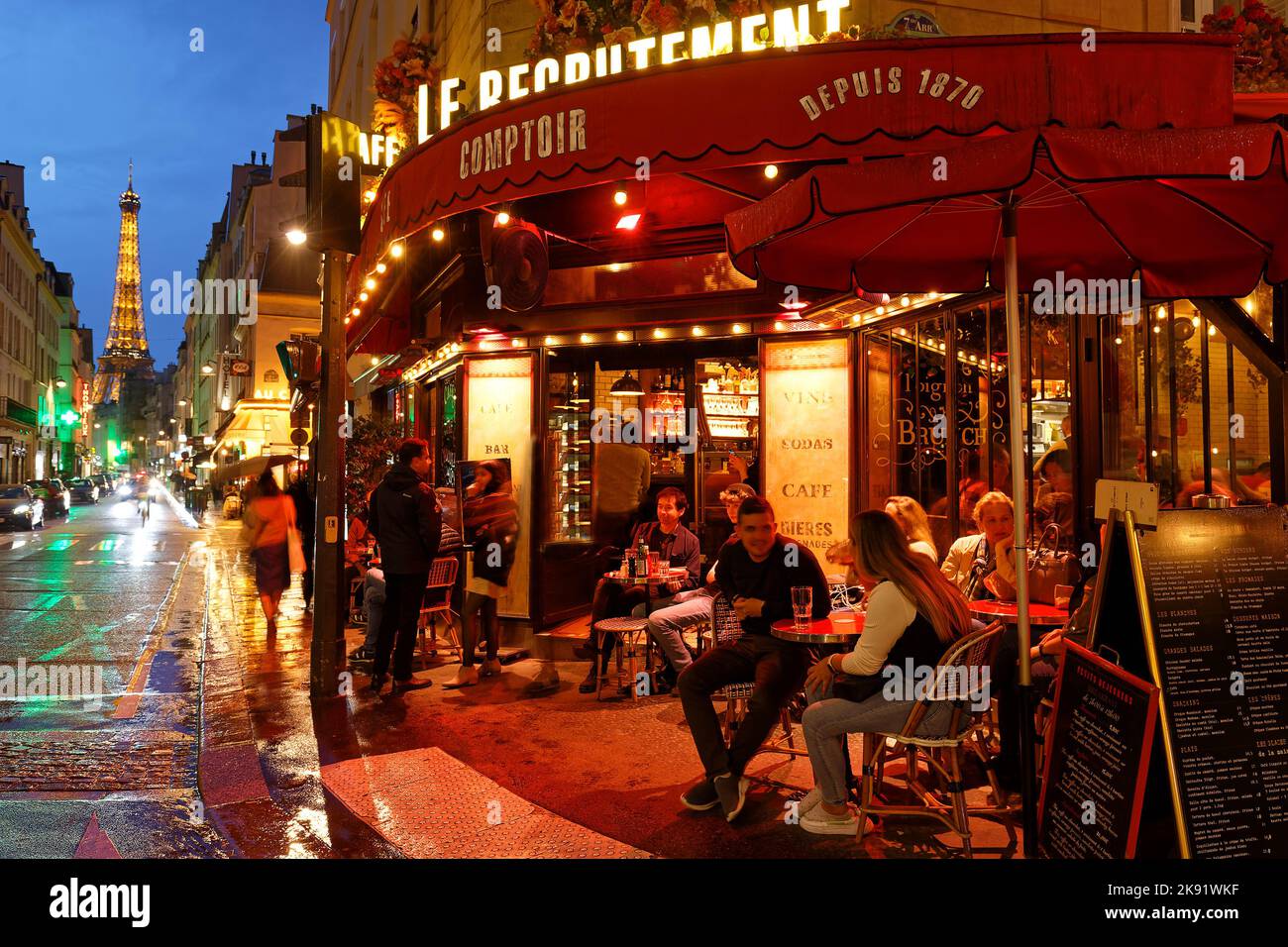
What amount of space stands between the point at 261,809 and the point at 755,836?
2.69 meters

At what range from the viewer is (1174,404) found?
20.1ft

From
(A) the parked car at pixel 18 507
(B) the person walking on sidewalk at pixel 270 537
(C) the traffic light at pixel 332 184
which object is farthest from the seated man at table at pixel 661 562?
(A) the parked car at pixel 18 507

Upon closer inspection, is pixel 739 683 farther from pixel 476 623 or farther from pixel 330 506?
pixel 330 506

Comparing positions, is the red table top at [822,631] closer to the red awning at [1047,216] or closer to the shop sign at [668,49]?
the red awning at [1047,216]

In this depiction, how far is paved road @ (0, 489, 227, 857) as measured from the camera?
4677 millimetres

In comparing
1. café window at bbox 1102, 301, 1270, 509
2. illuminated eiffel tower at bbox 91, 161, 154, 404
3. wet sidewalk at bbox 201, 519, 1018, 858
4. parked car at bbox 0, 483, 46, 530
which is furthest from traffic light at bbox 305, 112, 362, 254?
illuminated eiffel tower at bbox 91, 161, 154, 404

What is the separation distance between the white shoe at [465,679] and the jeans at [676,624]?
6.27 feet

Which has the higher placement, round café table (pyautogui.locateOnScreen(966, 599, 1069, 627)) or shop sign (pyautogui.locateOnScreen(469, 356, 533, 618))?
shop sign (pyautogui.locateOnScreen(469, 356, 533, 618))

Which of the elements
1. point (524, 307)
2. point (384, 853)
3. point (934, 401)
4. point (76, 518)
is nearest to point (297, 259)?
point (76, 518)

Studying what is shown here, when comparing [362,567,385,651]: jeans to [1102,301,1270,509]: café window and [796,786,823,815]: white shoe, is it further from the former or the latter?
[1102,301,1270,509]: café window

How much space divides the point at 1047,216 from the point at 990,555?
2.02 meters

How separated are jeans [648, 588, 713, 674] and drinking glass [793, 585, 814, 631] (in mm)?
1752

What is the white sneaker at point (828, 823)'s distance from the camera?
14.4 feet

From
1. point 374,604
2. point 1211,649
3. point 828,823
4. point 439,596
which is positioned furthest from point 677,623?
point 1211,649
